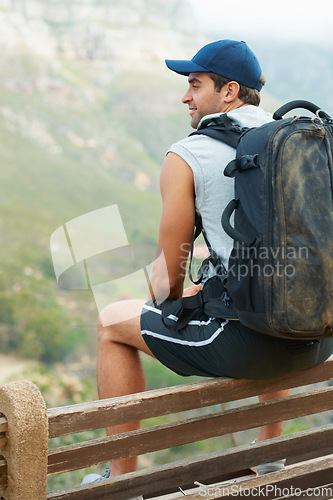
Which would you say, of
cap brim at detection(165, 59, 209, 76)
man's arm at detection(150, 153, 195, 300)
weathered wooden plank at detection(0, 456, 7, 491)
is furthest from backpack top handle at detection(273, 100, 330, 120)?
weathered wooden plank at detection(0, 456, 7, 491)

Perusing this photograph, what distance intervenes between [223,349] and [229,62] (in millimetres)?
644

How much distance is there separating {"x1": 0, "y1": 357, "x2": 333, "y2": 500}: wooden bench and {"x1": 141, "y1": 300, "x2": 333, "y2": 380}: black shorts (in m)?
0.04

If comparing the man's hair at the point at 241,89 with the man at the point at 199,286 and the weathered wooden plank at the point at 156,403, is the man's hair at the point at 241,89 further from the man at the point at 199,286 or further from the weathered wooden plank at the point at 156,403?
the weathered wooden plank at the point at 156,403

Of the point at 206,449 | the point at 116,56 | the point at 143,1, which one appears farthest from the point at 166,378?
the point at 143,1

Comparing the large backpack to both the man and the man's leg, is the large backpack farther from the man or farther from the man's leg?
the man's leg

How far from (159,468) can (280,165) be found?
0.61 m

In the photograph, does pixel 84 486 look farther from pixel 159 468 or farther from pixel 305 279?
pixel 305 279

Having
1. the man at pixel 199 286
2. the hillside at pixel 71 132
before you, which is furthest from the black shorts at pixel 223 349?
the hillside at pixel 71 132

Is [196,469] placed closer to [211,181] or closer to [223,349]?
[223,349]

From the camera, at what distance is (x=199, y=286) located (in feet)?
4.51

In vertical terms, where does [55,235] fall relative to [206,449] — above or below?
above

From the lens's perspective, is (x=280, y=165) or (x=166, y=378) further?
(x=166, y=378)

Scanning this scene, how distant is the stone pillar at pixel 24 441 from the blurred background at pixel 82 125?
53.0 feet

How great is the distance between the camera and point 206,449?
23969mm
